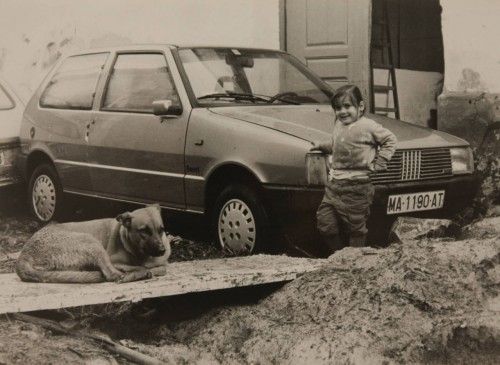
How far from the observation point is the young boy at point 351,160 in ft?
16.3

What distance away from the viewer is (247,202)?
211 inches

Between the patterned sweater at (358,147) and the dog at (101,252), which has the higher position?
the patterned sweater at (358,147)

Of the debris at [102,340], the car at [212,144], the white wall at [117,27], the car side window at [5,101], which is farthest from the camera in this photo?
the white wall at [117,27]

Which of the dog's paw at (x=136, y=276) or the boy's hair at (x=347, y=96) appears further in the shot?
the boy's hair at (x=347, y=96)

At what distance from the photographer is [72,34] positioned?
9.39 metres

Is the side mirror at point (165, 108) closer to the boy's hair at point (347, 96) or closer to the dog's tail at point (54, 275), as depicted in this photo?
the boy's hair at point (347, 96)

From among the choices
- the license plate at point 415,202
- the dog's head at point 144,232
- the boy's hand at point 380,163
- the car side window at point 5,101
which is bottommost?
A: the license plate at point 415,202

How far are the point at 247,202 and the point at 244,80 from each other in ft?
4.09

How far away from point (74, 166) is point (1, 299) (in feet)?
9.39

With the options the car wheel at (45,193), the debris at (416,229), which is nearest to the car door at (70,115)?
the car wheel at (45,193)

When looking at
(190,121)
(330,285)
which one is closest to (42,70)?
(190,121)

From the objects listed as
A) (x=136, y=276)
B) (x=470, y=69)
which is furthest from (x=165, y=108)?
(x=470, y=69)

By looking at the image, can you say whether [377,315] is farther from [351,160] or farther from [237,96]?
[237,96]

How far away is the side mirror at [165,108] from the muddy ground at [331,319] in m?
1.64
